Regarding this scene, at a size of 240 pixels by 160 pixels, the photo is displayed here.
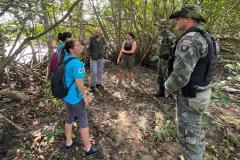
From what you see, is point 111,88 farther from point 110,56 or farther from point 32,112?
point 110,56

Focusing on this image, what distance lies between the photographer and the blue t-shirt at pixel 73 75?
11.6 ft

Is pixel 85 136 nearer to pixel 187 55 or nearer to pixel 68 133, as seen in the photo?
pixel 68 133

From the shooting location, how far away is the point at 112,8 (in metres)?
8.75

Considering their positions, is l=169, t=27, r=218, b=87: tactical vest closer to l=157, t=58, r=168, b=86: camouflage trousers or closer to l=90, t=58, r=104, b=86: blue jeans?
l=157, t=58, r=168, b=86: camouflage trousers

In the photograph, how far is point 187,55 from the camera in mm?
3064

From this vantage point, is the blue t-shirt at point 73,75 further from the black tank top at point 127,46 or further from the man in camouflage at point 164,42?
the black tank top at point 127,46

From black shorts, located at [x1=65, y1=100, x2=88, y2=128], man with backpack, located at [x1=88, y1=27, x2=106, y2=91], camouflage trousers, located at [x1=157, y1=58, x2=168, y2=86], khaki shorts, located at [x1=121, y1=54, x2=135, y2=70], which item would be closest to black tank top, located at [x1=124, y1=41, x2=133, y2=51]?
khaki shorts, located at [x1=121, y1=54, x2=135, y2=70]

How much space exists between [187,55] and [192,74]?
0.29 meters

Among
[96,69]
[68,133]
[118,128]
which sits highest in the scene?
[96,69]

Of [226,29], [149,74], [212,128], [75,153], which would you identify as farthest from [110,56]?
[75,153]

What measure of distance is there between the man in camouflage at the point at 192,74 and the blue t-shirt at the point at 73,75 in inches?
44.9

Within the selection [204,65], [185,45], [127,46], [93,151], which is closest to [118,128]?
[93,151]

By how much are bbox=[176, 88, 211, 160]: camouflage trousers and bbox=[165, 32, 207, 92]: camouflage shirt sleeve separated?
307 mm

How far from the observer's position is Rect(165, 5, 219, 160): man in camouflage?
309 centimetres
